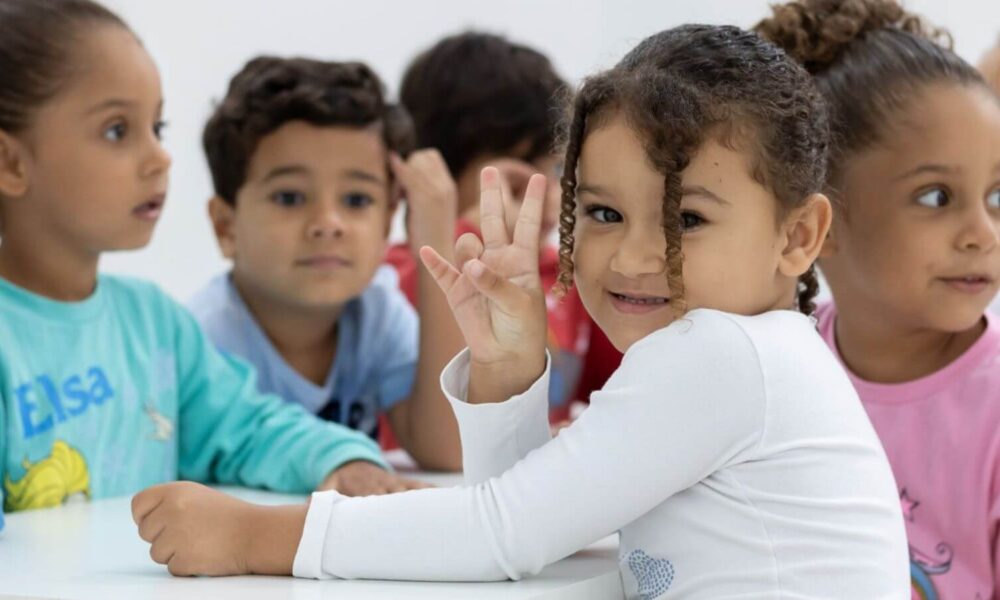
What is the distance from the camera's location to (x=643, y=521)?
886mm

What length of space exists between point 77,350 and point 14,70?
0.28 meters

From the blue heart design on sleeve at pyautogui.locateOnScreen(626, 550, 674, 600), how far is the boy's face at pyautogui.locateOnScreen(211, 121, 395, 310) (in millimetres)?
814

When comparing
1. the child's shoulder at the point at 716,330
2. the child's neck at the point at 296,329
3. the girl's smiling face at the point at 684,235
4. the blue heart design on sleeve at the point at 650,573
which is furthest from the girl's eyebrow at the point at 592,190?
the child's neck at the point at 296,329

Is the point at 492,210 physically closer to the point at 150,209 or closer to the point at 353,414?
the point at 150,209

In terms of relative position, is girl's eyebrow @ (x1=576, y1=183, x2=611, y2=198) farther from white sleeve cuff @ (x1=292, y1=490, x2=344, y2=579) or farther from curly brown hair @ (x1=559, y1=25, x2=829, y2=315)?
white sleeve cuff @ (x1=292, y1=490, x2=344, y2=579)

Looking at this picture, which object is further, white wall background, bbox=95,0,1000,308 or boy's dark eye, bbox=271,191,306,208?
white wall background, bbox=95,0,1000,308

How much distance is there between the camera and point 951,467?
1.17 meters

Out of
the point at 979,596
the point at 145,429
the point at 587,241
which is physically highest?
the point at 587,241

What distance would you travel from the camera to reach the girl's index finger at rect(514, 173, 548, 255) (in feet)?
3.16

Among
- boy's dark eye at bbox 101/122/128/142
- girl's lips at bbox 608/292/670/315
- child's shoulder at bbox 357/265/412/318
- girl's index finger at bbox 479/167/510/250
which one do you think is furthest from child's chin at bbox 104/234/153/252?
girl's lips at bbox 608/292/670/315

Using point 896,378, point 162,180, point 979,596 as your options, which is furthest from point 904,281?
point 162,180

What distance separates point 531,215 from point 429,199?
0.69 m

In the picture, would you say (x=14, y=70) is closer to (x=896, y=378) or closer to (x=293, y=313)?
(x=293, y=313)

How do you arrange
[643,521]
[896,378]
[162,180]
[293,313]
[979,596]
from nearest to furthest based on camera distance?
[643,521] < [979,596] < [896,378] < [162,180] < [293,313]
